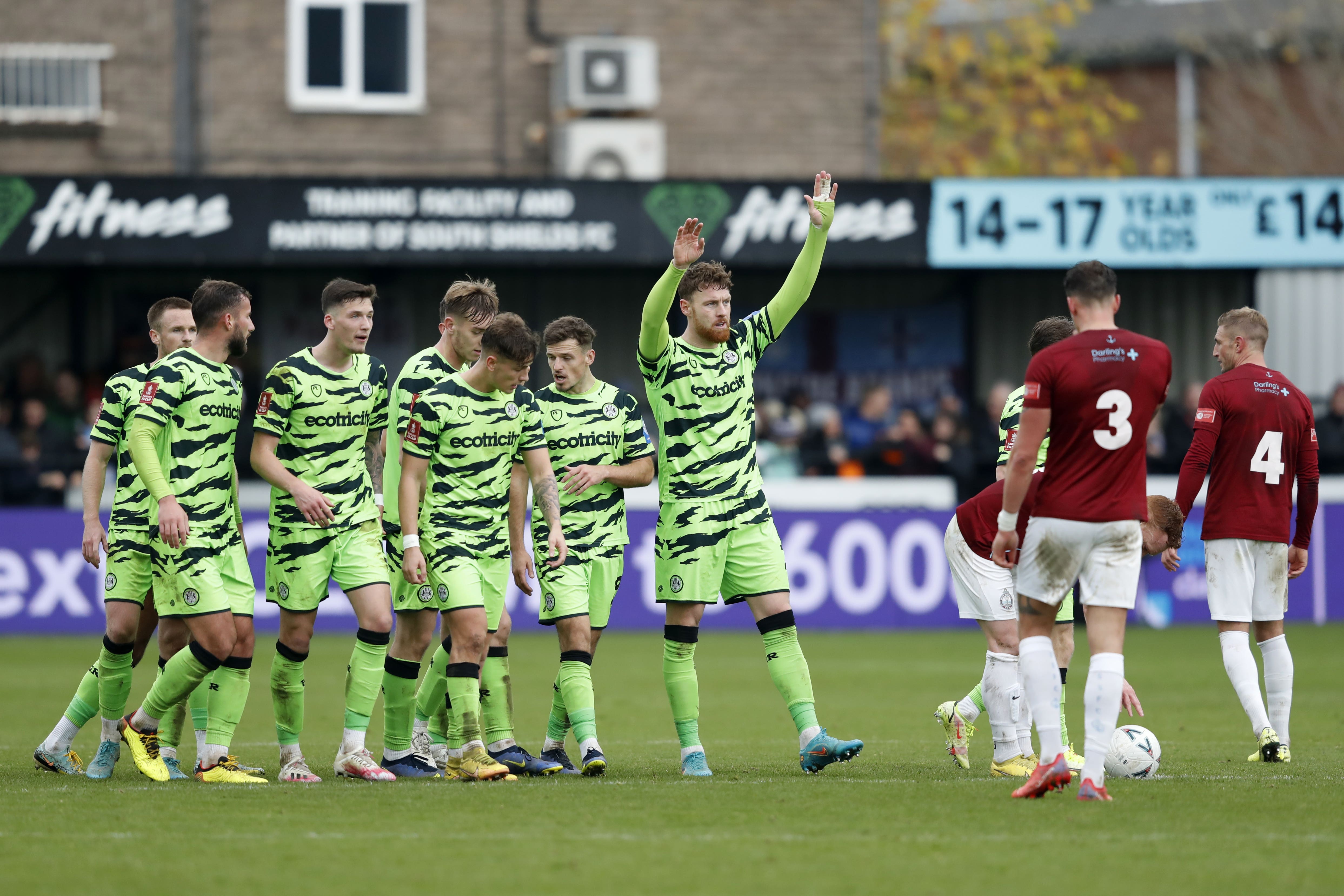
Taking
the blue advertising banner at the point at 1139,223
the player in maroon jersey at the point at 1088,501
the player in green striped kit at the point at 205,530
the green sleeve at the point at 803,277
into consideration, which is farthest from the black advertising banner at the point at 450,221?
the player in maroon jersey at the point at 1088,501

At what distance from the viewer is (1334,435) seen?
1959 centimetres

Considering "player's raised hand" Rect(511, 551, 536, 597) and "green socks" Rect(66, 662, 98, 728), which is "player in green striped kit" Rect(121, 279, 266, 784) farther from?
"player's raised hand" Rect(511, 551, 536, 597)

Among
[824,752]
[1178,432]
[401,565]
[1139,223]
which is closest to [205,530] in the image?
[401,565]

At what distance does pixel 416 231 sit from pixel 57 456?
14.5 feet

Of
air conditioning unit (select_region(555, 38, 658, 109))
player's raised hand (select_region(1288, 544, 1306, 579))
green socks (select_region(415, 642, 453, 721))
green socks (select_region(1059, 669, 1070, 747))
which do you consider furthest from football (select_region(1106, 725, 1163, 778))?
air conditioning unit (select_region(555, 38, 658, 109))

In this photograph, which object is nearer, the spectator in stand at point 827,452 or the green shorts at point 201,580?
the green shorts at point 201,580

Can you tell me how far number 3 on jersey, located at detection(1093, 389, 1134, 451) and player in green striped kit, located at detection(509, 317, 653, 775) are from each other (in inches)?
95.6

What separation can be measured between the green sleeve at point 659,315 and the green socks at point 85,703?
3172 millimetres

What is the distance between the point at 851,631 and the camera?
18.2 m

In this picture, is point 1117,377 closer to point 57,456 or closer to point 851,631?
point 851,631

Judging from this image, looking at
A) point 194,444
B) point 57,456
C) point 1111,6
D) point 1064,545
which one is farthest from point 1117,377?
point 1111,6

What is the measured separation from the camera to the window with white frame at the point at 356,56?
74.1 feet

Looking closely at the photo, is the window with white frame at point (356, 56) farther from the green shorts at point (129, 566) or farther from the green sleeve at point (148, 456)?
the green sleeve at point (148, 456)

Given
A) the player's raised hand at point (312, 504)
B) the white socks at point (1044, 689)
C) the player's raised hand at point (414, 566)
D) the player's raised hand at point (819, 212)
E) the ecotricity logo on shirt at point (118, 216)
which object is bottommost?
the white socks at point (1044, 689)
